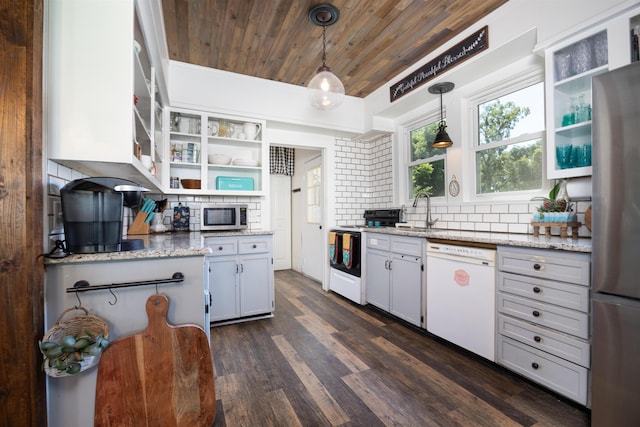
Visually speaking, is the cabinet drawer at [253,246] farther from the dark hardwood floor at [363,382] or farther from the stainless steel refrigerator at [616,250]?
the stainless steel refrigerator at [616,250]

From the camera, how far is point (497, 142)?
268 centimetres

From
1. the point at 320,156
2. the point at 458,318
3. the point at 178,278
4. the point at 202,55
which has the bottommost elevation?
the point at 458,318

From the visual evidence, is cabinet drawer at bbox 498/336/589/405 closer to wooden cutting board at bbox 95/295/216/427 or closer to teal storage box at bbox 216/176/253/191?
wooden cutting board at bbox 95/295/216/427

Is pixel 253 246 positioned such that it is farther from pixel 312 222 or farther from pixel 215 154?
pixel 312 222

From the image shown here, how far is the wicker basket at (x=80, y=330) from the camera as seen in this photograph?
107 centimetres

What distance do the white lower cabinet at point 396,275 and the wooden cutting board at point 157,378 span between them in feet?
6.38

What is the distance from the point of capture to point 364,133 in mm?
3961

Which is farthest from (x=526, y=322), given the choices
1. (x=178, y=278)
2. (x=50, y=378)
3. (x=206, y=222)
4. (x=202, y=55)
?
(x=202, y=55)

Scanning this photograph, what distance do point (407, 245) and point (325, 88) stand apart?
1672 millimetres

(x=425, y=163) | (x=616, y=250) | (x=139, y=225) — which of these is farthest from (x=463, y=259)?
(x=139, y=225)

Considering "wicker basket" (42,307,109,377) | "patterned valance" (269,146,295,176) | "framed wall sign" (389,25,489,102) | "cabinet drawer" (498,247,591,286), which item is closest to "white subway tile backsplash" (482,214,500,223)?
"cabinet drawer" (498,247,591,286)

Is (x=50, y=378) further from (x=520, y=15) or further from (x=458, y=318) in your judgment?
(x=520, y=15)

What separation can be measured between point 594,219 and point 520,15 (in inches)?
65.8

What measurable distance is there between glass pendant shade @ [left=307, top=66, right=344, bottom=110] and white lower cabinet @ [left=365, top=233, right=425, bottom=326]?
59.5 inches
